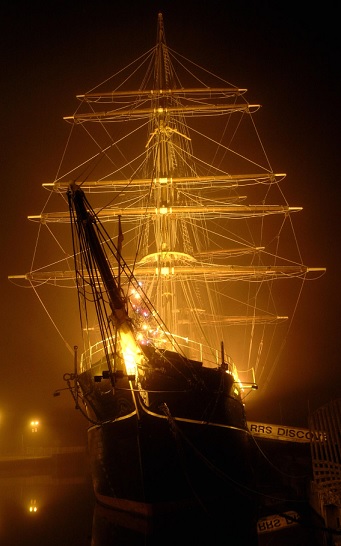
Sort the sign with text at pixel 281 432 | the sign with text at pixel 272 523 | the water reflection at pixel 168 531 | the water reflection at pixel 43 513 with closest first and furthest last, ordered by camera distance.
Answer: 1. the water reflection at pixel 168 531
2. the sign with text at pixel 272 523
3. the water reflection at pixel 43 513
4. the sign with text at pixel 281 432

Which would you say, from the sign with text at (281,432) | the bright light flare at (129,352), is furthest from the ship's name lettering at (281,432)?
the bright light flare at (129,352)

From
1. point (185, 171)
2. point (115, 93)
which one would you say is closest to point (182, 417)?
point (115, 93)

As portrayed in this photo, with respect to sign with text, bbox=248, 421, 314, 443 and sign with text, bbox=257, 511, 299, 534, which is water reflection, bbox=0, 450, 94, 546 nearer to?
sign with text, bbox=257, 511, 299, 534

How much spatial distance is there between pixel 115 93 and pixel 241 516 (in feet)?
45.0

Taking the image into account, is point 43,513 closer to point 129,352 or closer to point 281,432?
point 129,352

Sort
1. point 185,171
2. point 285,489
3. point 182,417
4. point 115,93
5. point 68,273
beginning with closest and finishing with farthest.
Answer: point 182,417
point 285,489
point 115,93
point 68,273
point 185,171

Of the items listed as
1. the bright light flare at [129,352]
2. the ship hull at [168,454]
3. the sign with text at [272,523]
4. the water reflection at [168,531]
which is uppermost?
the bright light flare at [129,352]

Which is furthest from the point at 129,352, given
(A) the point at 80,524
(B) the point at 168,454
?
(A) the point at 80,524

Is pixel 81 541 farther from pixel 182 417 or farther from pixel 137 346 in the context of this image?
pixel 137 346

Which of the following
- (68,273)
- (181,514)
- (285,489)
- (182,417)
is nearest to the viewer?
(181,514)

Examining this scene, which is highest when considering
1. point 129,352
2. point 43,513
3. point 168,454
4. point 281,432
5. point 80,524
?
point 129,352

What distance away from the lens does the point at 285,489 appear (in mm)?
15234

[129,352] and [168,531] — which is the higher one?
[129,352]

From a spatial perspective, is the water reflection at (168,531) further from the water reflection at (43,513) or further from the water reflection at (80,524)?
the water reflection at (43,513)
